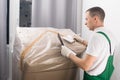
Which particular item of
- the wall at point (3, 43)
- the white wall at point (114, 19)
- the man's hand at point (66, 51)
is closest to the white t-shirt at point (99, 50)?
the man's hand at point (66, 51)

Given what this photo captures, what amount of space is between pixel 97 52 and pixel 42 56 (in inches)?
19.5

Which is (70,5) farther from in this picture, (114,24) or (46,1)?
(114,24)

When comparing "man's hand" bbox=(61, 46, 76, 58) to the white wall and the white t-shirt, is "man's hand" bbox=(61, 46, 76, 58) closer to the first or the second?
the white t-shirt

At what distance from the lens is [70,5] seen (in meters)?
2.65

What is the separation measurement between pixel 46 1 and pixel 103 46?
1.14 m

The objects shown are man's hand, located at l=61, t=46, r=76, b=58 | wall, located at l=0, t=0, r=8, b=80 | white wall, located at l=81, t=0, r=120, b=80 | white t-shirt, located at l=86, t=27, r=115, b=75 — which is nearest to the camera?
white t-shirt, located at l=86, t=27, r=115, b=75

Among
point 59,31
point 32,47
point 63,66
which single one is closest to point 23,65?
point 32,47

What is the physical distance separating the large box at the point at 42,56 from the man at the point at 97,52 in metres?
0.11

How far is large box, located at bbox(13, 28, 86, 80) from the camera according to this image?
1750mm

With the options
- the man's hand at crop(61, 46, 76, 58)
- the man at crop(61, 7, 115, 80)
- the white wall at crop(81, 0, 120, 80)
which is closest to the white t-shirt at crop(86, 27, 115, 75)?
the man at crop(61, 7, 115, 80)

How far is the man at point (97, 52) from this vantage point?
1.67m

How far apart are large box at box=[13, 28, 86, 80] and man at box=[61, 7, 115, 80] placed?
109mm

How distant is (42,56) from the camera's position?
1795 millimetres

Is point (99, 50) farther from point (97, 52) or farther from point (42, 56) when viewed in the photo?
point (42, 56)
